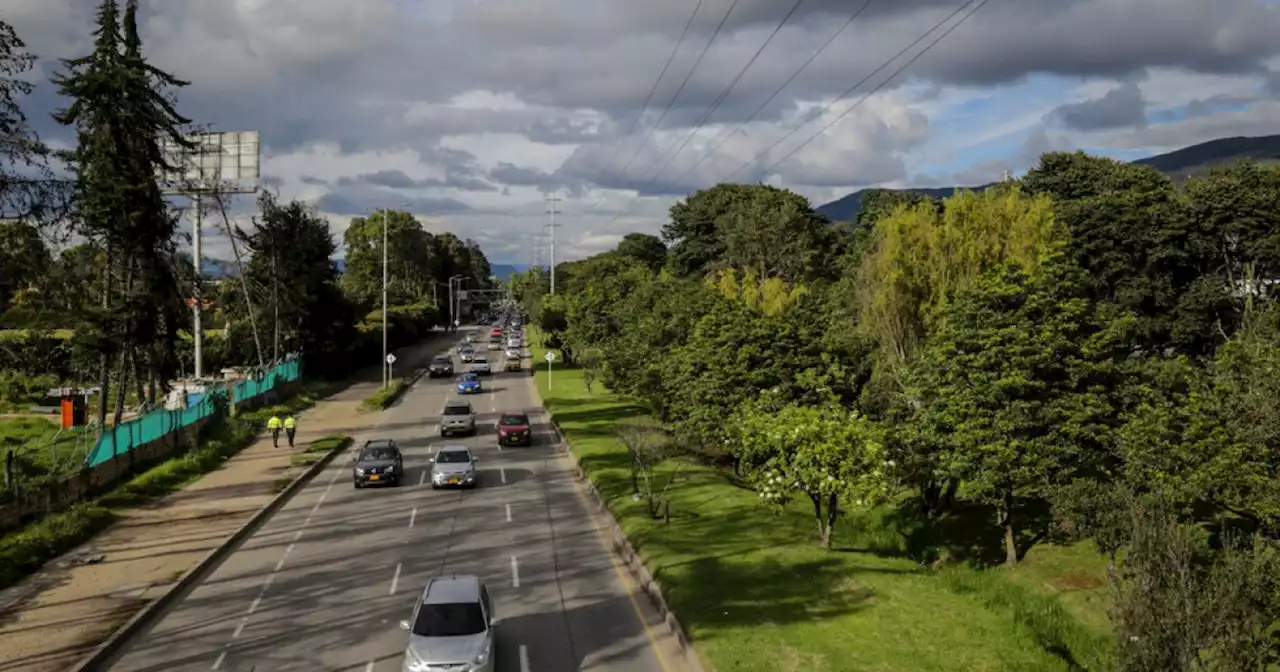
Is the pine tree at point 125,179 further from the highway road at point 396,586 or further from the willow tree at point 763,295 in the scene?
the willow tree at point 763,295

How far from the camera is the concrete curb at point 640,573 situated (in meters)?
17.4

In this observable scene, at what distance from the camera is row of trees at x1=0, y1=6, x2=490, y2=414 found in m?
22.9

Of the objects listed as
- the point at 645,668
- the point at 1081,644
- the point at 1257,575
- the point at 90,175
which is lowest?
the point at 1081,644

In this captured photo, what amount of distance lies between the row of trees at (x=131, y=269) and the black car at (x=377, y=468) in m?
10.9

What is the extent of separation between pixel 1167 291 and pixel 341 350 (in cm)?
5778

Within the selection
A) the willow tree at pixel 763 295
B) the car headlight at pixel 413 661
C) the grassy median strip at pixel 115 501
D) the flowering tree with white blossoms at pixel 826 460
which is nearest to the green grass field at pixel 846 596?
the flowering tree with white blossoms at pixel 826 460

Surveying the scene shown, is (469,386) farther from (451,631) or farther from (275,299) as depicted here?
(451,631)

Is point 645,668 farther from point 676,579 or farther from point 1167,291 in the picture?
point 1167,291

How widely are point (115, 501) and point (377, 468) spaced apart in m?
8.27

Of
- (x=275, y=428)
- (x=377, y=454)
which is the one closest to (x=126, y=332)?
(x=275, y=428)

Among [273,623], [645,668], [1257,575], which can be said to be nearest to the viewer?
[1257,575]

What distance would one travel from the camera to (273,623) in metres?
19.0

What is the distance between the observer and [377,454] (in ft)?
115

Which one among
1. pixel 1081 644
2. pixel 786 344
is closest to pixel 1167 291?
pixel 786 344
